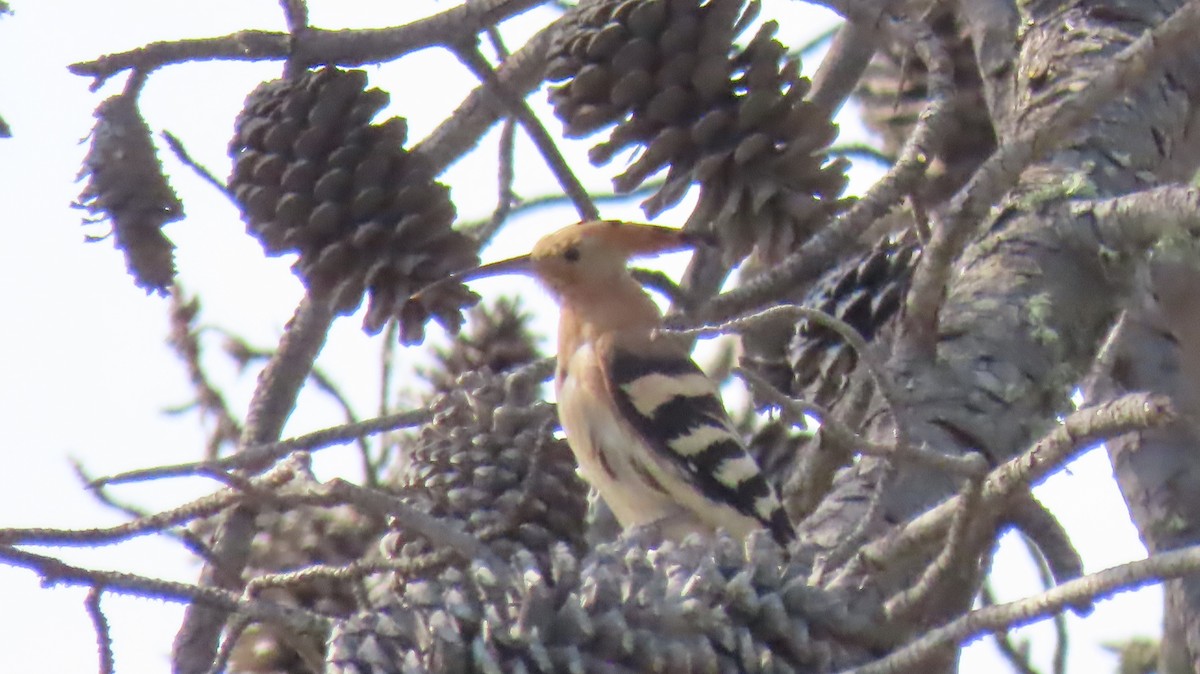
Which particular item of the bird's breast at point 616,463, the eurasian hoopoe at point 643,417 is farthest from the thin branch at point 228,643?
the bird's breast at point 616,463

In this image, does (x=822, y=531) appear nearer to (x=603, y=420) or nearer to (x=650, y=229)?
(x=603, y=420)

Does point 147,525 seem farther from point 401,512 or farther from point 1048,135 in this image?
point 1048,135

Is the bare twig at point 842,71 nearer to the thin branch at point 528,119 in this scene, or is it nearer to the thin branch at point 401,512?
the thin branch at point 528,119

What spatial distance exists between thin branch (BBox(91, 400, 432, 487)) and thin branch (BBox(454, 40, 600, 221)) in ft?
1.47

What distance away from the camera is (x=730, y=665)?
158 centimetres

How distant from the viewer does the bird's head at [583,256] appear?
3279mm

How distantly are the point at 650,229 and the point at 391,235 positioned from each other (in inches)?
35.4

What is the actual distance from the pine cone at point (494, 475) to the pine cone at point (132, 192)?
42 centimetres

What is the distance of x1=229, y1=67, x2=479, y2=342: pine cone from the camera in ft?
7.75

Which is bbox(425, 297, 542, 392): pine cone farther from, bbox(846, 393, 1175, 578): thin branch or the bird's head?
bbox(846, 393, 1175, 578): thin branch

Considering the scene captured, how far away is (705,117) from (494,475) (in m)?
0.62

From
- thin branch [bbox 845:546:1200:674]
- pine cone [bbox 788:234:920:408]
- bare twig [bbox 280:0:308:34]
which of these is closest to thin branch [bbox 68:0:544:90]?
bare twig [bbox 280:0:308:34]

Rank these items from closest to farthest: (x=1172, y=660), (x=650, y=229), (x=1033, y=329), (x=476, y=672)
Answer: (x=476, y=672), (x=1033, y=329), (x=1172, y=660), (x=650, y=229)

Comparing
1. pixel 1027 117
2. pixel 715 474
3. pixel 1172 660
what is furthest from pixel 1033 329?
pixel 715 474
